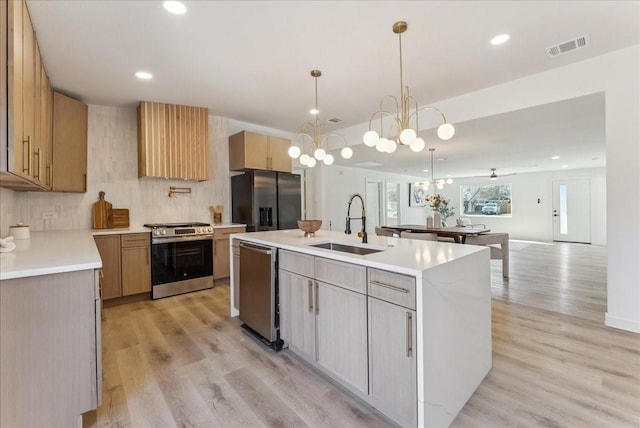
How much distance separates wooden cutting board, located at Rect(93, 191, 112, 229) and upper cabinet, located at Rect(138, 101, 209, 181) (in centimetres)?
56

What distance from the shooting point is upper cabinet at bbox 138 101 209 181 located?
384cm

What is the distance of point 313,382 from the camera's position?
196 centimetres

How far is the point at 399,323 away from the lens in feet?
4.82

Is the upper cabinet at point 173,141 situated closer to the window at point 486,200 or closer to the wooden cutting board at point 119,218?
the wooden cutting board at point 119,218

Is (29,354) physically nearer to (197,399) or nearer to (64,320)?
(64,320)

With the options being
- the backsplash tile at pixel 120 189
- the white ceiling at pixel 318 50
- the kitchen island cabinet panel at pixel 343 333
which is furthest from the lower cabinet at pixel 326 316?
the backsplash tile at pixel 120 189

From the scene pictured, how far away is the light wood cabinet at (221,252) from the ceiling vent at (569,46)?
4.23 m

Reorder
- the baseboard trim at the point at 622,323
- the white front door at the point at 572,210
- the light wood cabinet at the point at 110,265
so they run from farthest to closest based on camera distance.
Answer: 1. the white front door at the point at 572,210
2. the light wood cabinet at the point at 110,265
3. the baseboard trim at the point at 622,323

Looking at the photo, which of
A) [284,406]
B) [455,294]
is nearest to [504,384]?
[455,294]

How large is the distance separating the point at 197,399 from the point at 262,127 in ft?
14.6

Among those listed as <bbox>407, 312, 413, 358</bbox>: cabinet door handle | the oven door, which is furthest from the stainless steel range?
<bbox>407, 312, 413, 358</bbox>: cabinet door handle

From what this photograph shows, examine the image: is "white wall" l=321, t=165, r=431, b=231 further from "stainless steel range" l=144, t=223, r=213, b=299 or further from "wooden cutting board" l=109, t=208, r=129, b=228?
"wooden cutting board" l=109, t=208, r=129, b=228

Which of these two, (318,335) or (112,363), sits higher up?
(318,335)

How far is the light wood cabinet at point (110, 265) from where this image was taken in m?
3.44
